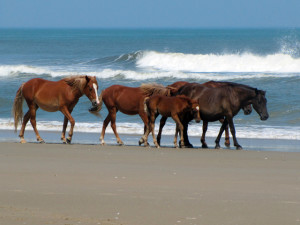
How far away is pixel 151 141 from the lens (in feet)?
43.7

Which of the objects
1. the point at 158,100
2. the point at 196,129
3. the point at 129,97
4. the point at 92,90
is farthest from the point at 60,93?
the point at 196,129

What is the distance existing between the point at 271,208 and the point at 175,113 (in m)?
5.71

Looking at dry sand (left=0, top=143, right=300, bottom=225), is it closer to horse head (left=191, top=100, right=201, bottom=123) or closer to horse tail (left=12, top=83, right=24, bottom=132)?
horse head (left=191, top=100, right=201, bottom=123)

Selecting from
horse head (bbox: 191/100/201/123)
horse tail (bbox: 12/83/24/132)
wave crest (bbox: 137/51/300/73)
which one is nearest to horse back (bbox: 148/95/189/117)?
horse head (bbox: 191/100/201/123)

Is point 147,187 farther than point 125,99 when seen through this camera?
No

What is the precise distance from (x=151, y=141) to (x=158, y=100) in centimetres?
147

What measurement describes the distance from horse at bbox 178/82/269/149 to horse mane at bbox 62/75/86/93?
6.47ft

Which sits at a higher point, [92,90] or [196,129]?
[92,90]

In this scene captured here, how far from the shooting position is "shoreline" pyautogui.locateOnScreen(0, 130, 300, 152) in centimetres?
1249

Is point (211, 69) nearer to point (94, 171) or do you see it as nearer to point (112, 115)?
point (112, 115)

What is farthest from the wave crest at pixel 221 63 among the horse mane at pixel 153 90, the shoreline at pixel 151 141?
the horse mane at pixel 153 90

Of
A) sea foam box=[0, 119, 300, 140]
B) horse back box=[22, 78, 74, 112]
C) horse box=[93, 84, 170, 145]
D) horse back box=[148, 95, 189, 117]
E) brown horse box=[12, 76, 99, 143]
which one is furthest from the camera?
sea foam box=[0, 119, 300, 140]

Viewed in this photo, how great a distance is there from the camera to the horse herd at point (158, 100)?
1209 cm

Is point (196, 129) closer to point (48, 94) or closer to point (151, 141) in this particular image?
point (151, 141)
